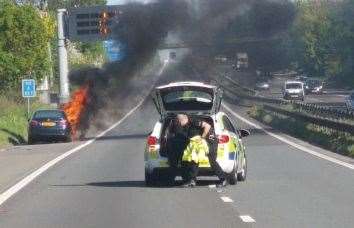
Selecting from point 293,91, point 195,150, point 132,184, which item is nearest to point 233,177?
point 195,150

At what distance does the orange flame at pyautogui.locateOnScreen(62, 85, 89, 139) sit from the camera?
→ 4588 cm

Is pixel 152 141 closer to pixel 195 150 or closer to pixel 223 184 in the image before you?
pixel 195 150

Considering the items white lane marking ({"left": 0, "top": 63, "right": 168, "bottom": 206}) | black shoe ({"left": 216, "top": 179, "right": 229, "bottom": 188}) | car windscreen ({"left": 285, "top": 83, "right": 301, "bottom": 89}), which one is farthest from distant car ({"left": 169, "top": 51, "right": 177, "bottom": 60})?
car windscreen ({"left": 285, "top": 83, "right": 301, "bottom": 89})

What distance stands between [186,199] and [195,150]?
2086 mm

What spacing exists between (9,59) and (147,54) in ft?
52.0

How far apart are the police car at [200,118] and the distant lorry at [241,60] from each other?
2391 cm

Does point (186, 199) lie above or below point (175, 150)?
below

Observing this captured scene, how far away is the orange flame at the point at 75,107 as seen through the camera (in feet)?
151

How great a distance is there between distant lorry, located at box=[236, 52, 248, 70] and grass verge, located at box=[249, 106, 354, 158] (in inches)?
126

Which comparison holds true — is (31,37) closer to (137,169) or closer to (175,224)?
(137,169)

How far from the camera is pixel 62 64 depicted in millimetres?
55219

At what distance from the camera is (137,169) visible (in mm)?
27609

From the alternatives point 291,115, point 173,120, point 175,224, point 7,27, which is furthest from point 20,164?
point 7,27

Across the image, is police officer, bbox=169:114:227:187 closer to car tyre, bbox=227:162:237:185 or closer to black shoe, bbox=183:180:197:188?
black shoe, bbox=183:180:197:188
